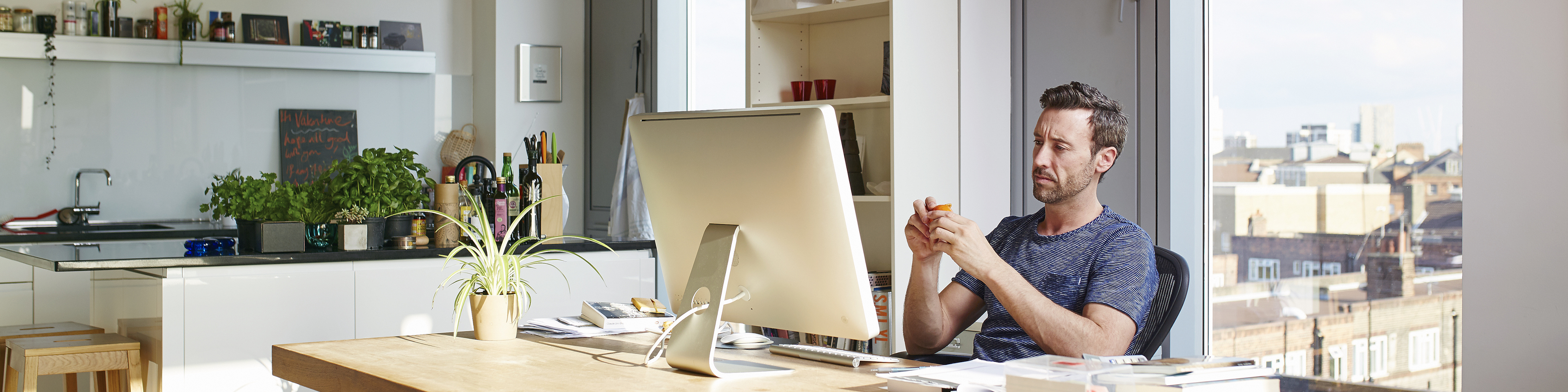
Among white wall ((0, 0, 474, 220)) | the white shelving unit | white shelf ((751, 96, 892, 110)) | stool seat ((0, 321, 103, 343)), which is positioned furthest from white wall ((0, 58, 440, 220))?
white shelf ((751, 96, 892, 110))

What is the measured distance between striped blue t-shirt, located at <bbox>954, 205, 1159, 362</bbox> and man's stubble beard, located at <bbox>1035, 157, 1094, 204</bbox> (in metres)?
0.07

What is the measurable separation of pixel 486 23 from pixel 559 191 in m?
2.52

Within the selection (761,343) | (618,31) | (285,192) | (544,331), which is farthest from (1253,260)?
(618,31)

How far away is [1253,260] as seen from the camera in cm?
272

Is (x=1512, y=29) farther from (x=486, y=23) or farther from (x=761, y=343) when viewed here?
(x=486, y=23)

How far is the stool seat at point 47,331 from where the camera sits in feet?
10.3

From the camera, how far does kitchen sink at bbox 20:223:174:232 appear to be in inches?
189

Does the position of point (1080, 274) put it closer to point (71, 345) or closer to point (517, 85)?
point (71, 345)

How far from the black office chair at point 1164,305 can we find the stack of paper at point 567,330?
0.57 meters

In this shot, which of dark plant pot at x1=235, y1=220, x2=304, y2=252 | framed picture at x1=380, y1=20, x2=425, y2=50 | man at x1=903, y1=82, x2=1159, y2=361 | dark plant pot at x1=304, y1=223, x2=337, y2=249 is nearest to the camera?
man at x1=903, y1=82, x2=1159, y2=361

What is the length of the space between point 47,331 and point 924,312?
2827 millimetres

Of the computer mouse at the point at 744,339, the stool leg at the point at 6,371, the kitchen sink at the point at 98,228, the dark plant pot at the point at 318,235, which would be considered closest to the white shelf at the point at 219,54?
the kitchen sink at the point at 98,228

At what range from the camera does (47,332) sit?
3256 mm

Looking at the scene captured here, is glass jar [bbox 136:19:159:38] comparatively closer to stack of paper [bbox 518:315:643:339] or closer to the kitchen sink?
the kitchen sink
